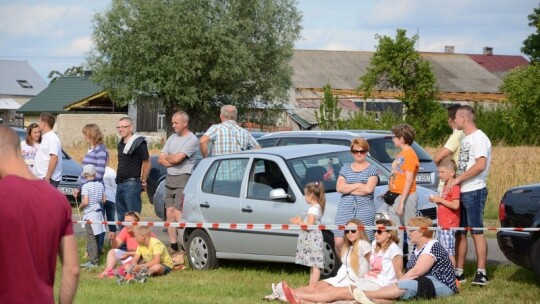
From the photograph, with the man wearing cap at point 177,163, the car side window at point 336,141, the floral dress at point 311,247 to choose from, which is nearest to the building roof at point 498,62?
the car side window at point 336,141

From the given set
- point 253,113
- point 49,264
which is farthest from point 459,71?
point 49,264

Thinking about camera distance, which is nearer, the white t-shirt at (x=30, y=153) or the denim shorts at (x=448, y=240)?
the denim shorts at (x=448, y=240)

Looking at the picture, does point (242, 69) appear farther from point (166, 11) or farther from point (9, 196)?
point (9, 196)

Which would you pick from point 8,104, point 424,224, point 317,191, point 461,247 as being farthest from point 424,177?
point 8,104

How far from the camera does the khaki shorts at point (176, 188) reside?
13.7m

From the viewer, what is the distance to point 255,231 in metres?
11.8

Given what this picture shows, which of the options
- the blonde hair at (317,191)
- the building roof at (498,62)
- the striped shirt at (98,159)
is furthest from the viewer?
the building roof at (498,62)

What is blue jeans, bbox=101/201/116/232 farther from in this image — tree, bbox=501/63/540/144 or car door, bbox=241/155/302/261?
tree, bbox=501/63/540/144

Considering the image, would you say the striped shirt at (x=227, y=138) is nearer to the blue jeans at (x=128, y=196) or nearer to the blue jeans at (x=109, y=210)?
the blue jeans at (x=128, y=196)

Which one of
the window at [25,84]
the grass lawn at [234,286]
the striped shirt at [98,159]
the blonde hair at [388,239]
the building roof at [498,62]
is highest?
the building roof at [498,62]

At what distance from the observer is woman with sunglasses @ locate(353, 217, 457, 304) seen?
→ 9750 mm

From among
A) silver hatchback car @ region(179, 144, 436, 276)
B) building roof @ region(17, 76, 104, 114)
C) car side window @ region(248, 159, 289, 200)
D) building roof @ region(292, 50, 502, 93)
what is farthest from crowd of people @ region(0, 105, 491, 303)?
building roof @ region(292, 50, 502, 93)

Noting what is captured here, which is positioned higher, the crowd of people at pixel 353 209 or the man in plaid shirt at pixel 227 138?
the man in plaid shirt at pixel 227 138

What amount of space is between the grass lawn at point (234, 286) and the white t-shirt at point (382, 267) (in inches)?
20.9
